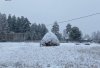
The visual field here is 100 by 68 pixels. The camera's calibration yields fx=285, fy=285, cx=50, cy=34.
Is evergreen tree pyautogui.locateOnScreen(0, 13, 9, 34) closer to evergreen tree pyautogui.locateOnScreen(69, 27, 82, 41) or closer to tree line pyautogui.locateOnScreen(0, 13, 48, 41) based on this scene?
tree line pyautogui.locateOnScreen(0, 13, 48, 41)

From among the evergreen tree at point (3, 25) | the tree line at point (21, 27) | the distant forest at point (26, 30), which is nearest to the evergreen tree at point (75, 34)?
the distant forest at point (26, 30)

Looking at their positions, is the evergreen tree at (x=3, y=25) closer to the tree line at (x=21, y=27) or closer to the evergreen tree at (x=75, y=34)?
the tree line at (x=21, y=27)

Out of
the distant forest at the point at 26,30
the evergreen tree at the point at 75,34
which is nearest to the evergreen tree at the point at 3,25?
the distant forest at the point at 26,30

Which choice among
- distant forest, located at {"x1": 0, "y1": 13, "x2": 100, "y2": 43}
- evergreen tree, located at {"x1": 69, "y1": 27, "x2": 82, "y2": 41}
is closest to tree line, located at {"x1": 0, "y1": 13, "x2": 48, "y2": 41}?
distant forest, located at {"x1": 0, "y1": 13, "x2": 100, "y2": 43}

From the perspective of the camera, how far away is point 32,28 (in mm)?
109875

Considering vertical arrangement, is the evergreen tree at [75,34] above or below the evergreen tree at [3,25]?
below

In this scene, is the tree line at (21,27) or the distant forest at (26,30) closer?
the distant forest at (26,30)

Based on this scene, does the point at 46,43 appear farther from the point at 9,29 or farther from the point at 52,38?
the point at 9,29

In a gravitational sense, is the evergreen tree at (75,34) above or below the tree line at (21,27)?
below

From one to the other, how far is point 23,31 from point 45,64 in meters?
93.1

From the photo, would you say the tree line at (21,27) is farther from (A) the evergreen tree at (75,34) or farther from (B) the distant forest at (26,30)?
(A) the evergreen tree at (75,34)

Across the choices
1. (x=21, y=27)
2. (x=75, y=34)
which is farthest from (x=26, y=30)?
(x=75, y=34)

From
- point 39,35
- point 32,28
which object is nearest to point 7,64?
point 39,35

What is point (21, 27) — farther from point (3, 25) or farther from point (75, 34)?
point (75, 34)
